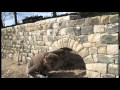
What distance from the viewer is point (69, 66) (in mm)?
7871

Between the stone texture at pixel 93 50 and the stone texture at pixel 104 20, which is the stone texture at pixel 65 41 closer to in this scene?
the stone texture at pixel 93 50

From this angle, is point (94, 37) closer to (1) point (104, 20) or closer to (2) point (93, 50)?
(2) point (93, 50)

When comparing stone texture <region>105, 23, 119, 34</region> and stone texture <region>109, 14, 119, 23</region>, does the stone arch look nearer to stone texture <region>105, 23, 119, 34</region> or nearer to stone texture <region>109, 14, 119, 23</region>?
stone texture <region>105, 23, 119, 34</region>

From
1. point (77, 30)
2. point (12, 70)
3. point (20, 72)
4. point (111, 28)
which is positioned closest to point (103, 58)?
point (111, 28)

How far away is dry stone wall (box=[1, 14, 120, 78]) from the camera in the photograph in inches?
186

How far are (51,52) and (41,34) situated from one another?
2.62ft

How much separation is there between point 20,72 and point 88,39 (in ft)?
11.4

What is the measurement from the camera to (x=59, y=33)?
19.9 ft

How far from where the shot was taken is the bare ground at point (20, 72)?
6.66 metres

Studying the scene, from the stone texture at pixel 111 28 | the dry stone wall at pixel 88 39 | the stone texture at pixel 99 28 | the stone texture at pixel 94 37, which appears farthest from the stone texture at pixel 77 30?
the stone texture at pixel 111 28

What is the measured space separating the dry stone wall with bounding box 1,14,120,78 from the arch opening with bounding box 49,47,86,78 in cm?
61
